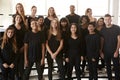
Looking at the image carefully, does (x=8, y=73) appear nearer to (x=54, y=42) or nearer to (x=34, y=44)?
(x=34, y=44)

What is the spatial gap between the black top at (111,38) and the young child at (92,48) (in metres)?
0.18

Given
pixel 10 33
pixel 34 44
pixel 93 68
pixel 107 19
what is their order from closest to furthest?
pixel 10 33, pixel 34 44, pixel 107 19, pixel 93 68

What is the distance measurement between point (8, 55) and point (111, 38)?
6.73 ft

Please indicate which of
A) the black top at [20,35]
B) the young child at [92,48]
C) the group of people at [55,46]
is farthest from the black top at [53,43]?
the young child at [92,48]

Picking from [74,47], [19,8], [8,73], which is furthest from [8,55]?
[74,47]

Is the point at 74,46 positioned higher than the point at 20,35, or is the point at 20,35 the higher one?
the point at 20,35

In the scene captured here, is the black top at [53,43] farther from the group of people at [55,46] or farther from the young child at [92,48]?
the young child at [92,48]

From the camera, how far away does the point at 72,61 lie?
5.00m

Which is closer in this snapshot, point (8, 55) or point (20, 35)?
point (8, 55)

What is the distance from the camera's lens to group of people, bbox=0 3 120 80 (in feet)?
14.8

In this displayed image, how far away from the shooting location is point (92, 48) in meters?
5.04

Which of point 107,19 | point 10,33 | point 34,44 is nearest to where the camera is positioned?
point 10,33

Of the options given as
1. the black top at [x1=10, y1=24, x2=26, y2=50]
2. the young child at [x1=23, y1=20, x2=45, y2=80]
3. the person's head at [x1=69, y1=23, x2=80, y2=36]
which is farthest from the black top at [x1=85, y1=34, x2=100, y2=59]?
the black top at [x1=10, y1=24, x2=26, y2=50]

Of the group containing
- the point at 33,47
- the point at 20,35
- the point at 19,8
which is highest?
the point at 19,8
